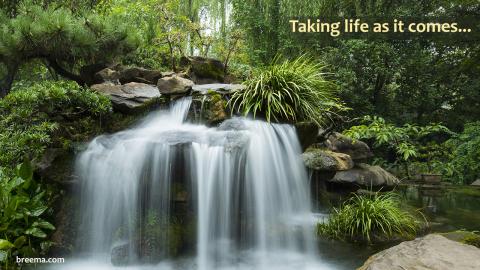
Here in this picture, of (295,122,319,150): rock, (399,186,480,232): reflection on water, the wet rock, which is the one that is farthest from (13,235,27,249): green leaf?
(399,186,480,232): reflection on water

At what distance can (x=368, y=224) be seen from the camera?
191 inches

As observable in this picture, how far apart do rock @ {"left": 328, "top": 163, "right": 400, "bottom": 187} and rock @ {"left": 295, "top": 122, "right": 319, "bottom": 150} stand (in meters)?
0.80

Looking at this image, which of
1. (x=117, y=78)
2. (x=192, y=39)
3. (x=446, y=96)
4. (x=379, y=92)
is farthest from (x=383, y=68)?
(x=117, y=78)

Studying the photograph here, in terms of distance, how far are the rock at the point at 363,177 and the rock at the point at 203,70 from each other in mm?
3918

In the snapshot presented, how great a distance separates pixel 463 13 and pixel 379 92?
11.0ft

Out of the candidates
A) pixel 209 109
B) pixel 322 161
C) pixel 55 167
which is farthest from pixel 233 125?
pixel 55 167

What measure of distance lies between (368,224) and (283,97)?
238cm

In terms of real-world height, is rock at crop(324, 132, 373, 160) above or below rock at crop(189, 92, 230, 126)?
below

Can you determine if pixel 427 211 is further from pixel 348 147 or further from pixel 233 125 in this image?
pixel 233 125

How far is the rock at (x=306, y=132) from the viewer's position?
5648 mm

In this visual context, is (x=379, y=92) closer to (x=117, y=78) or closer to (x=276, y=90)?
(x=276, y=90)

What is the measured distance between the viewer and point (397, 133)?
7598 mm

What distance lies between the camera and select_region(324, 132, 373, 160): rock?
22.3 feet

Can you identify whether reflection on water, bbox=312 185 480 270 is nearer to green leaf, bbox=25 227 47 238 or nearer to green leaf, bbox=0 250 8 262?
green leaf, bbox=25 227 47 238
